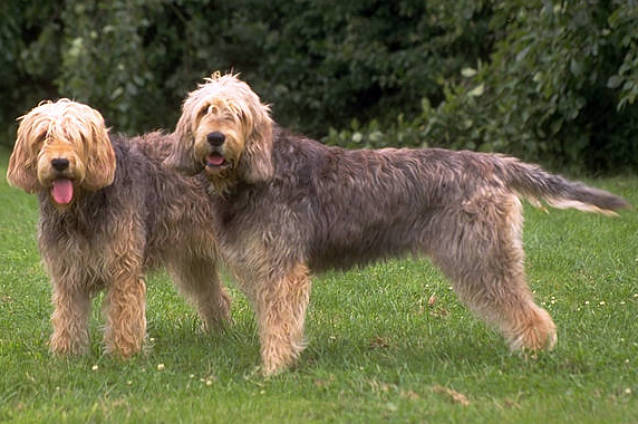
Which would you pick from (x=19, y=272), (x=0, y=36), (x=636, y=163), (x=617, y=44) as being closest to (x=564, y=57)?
(x=617, y=44)

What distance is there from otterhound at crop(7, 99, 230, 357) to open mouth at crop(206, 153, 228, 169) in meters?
0.66

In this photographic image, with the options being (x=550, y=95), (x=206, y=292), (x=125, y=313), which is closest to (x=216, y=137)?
(x=125, y=313)

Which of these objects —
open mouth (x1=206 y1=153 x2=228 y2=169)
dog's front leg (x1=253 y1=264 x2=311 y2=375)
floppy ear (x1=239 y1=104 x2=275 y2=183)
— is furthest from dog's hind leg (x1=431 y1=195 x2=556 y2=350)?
open mouth (x1=206 y1=153 x2=228 y2=169)

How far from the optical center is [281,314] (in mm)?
6105

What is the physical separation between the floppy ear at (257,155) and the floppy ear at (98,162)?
0.78 meters

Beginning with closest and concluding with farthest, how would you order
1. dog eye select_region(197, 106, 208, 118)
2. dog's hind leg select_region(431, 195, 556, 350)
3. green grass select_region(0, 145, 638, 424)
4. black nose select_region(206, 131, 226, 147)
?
green grass select_region(0, 145, 638, 424) < black nose select_region(206, 131, 226, 147) < dog eye select_region(197, 106, 208, 118) < dog's hind leg select_region(431, 195, 556, 350)

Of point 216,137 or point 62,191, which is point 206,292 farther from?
point 216,137

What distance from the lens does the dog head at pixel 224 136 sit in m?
5.78

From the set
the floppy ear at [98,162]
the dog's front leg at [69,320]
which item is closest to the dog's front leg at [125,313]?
the dog's front leg at [69,320]

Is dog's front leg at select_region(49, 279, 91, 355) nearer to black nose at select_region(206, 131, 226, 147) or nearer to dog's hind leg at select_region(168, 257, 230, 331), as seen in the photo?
dog's hind leg at select_region(168, 257, 230, 331)

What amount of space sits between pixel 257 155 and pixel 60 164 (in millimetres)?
1059

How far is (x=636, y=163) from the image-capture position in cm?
1367

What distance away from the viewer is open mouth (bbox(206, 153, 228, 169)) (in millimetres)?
5820

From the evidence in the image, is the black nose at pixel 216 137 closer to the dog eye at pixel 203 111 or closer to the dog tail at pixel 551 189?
the dog eye at pixel 203 111
